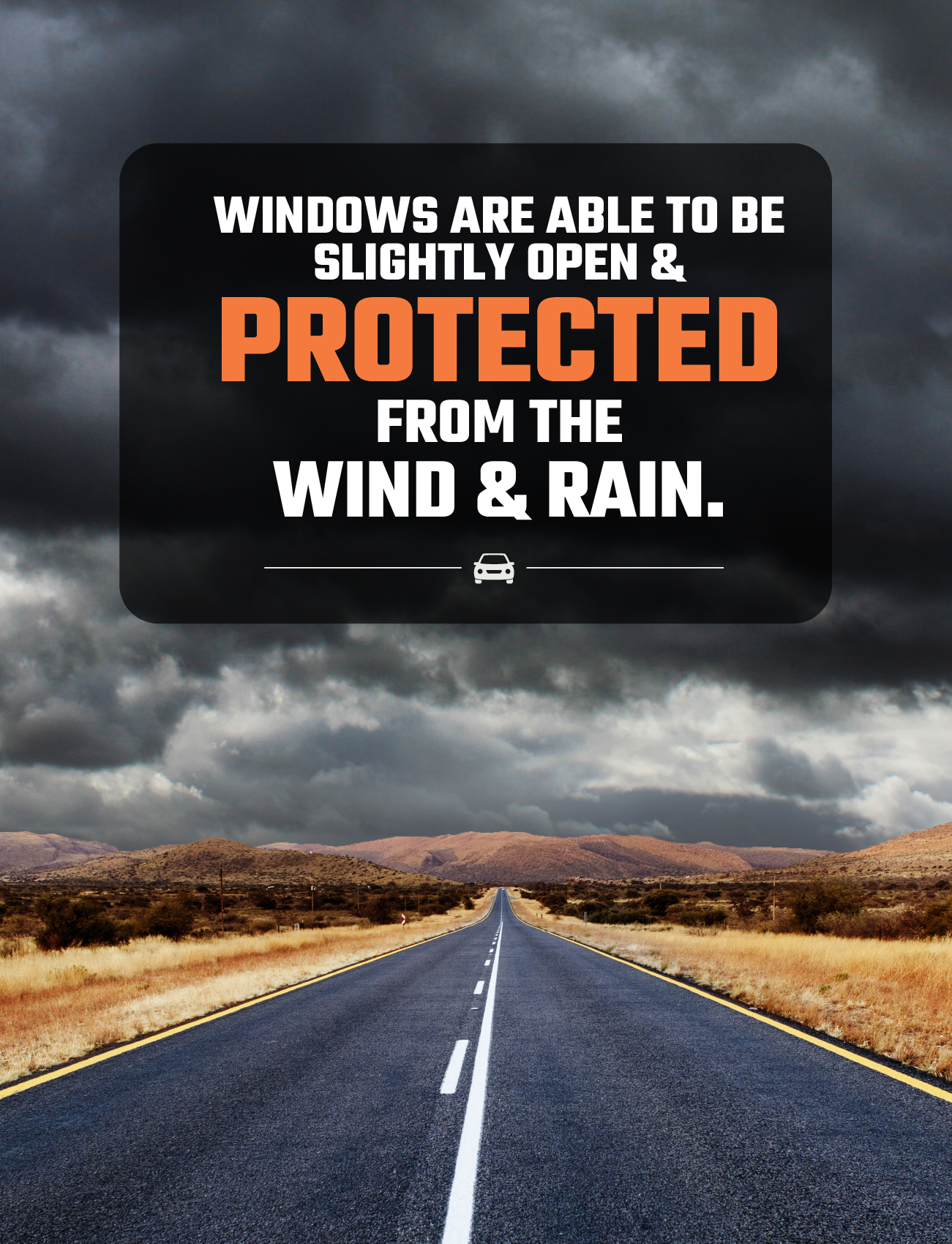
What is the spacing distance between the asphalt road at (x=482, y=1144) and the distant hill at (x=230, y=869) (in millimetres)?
132723

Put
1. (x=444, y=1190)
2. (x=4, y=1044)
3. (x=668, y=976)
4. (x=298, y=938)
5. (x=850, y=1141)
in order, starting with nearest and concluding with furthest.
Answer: (x=444, y=1190) < (x=850, y=1141) < (x=4, y=1044) < (x=668, y=976) < (x=298, y=938)

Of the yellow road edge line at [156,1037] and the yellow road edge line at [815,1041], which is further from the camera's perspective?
the yellow road edge line at [156,1037]

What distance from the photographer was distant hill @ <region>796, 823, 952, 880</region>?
110625 millimetres

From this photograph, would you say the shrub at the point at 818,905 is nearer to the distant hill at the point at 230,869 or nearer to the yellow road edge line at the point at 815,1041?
the yellow road edge line at the point at 815,1041

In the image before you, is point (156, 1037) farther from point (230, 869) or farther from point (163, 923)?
point (230, 869)

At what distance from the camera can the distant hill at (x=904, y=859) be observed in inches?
4355

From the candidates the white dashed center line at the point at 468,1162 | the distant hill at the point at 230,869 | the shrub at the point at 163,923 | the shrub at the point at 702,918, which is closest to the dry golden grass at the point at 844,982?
the white dashed center line at the point at 468,1162

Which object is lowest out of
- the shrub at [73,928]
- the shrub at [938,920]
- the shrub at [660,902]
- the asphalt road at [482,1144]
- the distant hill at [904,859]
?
the distant hill at [904,859]

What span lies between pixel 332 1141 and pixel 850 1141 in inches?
141

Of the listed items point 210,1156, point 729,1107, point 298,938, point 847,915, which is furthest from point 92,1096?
point 847,915

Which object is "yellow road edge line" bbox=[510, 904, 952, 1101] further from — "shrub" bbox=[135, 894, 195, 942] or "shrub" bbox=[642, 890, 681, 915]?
"shrub" bbox=[642, 890, 681, 915]

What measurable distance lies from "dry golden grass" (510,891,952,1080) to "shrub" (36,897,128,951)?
824 inches

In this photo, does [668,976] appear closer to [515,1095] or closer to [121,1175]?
[515,1095]

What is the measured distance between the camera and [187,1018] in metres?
11.6
